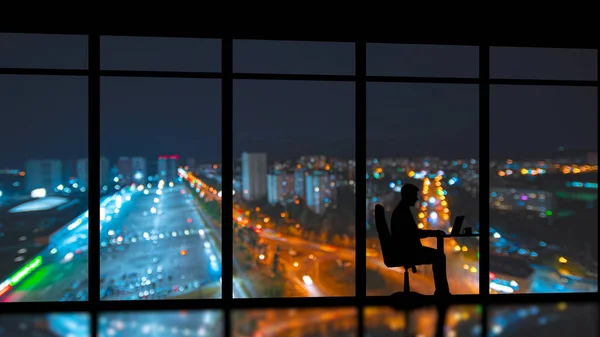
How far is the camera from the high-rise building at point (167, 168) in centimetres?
425

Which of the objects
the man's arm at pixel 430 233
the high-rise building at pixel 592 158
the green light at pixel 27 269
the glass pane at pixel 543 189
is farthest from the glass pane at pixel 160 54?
the high-rise building at pixel 592 158

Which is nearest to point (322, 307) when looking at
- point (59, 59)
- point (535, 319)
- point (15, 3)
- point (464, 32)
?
point (535, 319)

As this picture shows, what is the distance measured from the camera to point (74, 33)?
397 cm

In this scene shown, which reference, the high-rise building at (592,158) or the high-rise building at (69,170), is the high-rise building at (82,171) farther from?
the high-rise building at (592,158)

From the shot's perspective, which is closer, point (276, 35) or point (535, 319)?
point (535, 319)

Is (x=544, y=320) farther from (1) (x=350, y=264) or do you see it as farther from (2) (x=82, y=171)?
(2) (x=82, y=171)

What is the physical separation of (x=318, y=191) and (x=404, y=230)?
105cm

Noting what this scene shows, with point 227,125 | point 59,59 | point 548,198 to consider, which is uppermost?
point 59,59

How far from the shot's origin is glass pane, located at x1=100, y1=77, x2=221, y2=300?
4047 mm

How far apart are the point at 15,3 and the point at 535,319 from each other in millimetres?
5737

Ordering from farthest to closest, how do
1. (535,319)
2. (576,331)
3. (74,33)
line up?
(74,33), (535,319), (576,331)

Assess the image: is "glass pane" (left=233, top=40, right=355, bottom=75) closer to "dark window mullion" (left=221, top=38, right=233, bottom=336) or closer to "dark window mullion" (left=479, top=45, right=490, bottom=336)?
"dark window mullion" (left=221, top=38, right=233, bottom=336)

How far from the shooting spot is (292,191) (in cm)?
443

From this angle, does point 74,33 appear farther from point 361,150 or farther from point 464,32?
point 464,32
